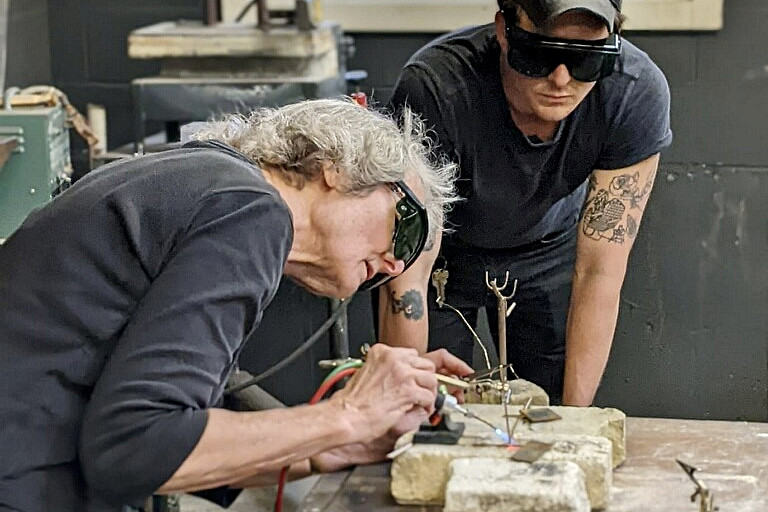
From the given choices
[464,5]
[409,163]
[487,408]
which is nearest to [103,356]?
[409,163]

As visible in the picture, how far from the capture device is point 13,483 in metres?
1.41

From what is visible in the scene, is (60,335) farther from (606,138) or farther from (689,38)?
(689,38)

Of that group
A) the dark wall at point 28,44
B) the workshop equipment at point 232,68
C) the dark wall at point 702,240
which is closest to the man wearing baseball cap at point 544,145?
the workshop equipment at point 232,68

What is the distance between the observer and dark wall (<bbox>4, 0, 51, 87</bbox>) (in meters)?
3.61

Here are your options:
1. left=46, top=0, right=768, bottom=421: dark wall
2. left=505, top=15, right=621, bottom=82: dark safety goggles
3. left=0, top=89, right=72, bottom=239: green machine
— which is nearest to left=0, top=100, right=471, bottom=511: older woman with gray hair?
left=505, top=15, right=621, bottom=82: dark safety goggles

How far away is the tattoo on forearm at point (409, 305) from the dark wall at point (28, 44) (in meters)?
1.85

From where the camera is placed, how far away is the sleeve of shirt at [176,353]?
4.32 ft

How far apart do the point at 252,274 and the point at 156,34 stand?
2.02 meters

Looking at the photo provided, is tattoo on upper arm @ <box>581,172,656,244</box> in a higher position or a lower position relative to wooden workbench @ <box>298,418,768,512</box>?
higher

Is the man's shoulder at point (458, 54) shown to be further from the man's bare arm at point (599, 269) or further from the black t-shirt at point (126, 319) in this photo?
the black t-shirt at point (126, 319)

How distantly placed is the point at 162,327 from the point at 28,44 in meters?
2.66

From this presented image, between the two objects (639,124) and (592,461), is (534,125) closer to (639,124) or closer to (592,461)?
(639,124)

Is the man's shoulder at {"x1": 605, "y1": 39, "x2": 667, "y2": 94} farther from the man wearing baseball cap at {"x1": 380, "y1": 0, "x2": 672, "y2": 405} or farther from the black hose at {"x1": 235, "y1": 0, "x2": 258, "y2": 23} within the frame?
the black hose at {"x1": 235, "y1": 0, "x2": 258, "y2": 23}

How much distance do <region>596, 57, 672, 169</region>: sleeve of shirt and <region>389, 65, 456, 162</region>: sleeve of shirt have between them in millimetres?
311
